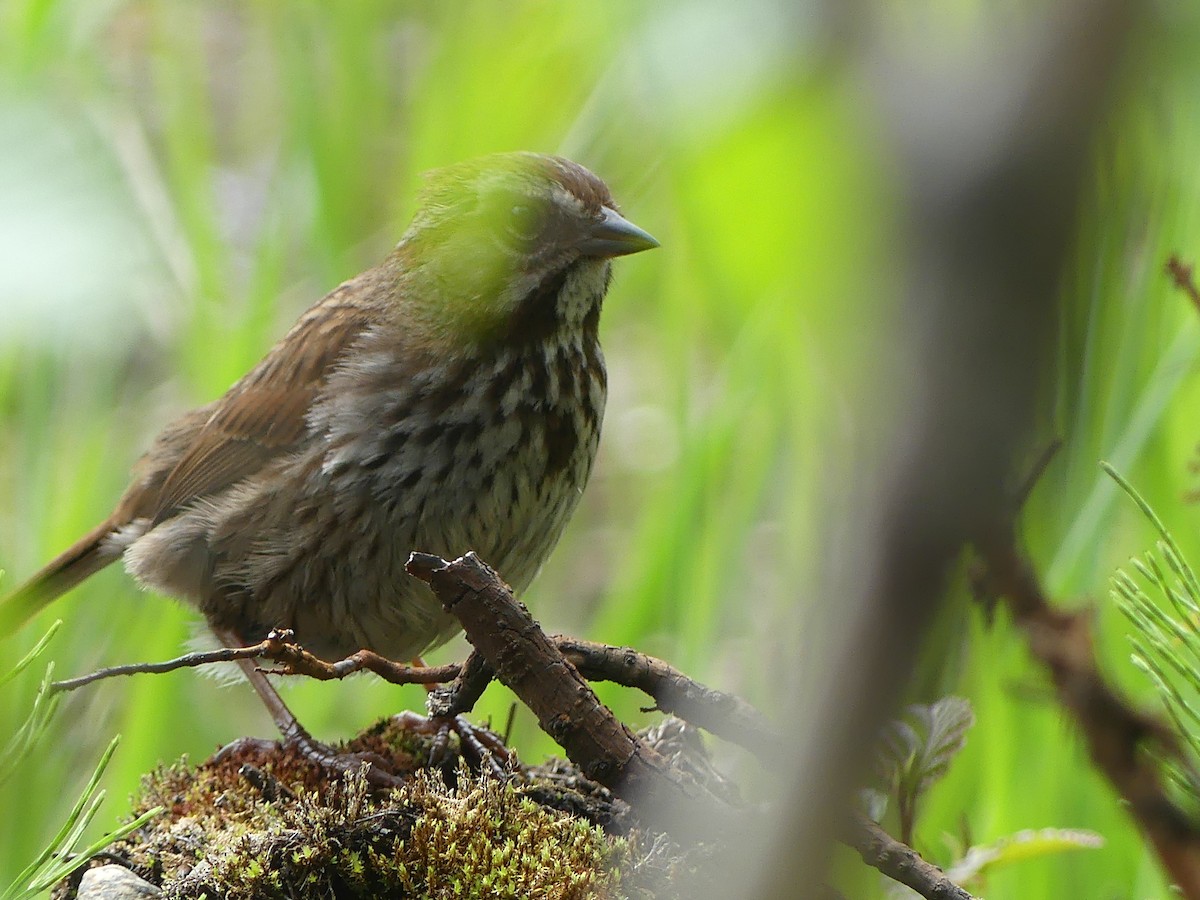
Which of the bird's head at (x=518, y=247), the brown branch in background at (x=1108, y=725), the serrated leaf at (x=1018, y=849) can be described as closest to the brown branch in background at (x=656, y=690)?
the serrated leaf at (x=1018, y=849)

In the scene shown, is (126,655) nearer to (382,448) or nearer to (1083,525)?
(382,448)

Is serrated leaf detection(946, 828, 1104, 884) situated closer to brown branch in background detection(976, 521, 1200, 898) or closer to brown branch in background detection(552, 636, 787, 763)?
brown branch in background detection(552, 636, 787, 763)

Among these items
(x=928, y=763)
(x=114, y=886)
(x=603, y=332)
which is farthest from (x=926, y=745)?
(x=603, y=332)

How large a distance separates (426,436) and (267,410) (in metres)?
0.53

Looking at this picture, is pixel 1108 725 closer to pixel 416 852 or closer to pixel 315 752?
pixel 416 852

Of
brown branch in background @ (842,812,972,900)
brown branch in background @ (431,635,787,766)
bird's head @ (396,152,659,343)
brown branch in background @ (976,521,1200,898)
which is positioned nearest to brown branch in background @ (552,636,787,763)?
brown branch in background @ (431,635,787,766)

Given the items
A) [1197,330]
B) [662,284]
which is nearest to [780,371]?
[662,284]

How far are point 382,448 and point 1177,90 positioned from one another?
209 cm

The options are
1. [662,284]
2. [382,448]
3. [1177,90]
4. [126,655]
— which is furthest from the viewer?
[662,284]

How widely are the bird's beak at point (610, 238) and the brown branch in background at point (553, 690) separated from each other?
1.19 meters

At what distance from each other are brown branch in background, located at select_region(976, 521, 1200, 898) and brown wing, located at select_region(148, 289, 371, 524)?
7.38ft

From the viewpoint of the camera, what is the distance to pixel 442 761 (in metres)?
1.99

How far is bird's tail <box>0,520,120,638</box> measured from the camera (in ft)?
9.84

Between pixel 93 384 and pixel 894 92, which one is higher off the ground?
pixel 894 92
